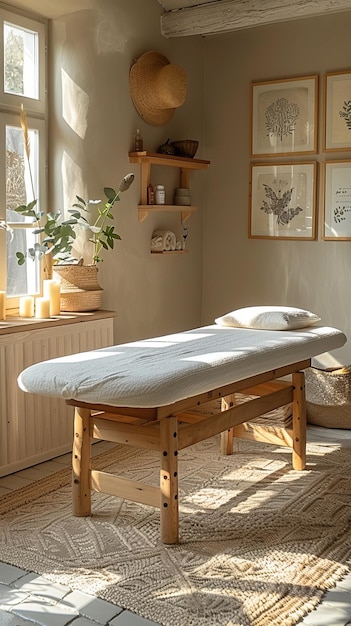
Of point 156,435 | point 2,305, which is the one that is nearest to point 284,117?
point 2,305

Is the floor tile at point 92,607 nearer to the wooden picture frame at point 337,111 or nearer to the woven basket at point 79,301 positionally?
the woven basket at point 79,301

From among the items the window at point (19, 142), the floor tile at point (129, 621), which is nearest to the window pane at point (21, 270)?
the window at point (19, 142)

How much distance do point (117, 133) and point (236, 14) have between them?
967mm

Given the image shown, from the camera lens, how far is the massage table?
2744 millimetres

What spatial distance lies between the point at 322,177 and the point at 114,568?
9.31 feet

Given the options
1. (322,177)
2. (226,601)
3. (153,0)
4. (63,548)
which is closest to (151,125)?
(153,0)

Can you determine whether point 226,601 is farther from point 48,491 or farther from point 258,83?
→ point 258,83

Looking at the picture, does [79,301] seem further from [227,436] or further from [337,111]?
[337,111]

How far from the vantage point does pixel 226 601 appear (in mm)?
2508

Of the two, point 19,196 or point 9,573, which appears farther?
point 19,196

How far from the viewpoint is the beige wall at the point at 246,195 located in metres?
4.70

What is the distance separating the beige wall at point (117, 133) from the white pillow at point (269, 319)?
83 centimetres

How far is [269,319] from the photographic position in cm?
383

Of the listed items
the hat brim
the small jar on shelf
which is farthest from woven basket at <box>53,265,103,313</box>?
the hat brim
